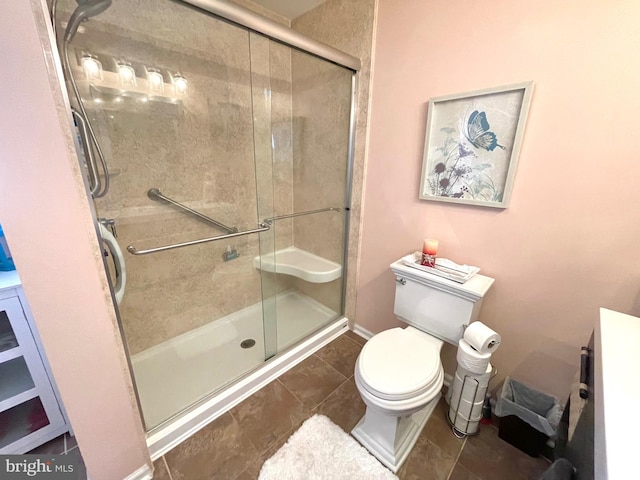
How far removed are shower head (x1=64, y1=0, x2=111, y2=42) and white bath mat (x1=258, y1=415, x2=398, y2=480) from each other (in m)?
2.06

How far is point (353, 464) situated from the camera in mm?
1182

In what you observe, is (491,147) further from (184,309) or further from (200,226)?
(184,309)

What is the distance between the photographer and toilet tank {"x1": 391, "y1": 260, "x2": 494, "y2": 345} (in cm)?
125

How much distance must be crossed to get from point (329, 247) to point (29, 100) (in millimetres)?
1746

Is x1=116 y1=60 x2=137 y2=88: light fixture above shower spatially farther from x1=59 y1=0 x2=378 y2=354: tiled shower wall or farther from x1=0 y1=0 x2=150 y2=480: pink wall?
x1=0 y1=0 x2=150 y2=480: pink wall

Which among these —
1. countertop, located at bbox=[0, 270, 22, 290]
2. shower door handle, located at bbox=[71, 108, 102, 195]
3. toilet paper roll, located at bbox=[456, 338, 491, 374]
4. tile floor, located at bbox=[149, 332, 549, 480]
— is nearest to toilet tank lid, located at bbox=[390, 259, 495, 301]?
toilet paper roll, located at bbox=[456, 338, 491, 374]

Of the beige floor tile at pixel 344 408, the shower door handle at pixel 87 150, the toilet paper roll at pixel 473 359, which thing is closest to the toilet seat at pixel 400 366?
the toilet paper roll at pixel 473 359

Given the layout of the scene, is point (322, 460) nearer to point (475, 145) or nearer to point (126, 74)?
point (475, 145)

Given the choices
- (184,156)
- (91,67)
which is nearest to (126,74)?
(91,67)

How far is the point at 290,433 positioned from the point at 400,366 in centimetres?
67

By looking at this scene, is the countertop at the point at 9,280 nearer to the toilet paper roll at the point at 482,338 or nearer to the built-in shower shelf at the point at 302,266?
the built-in shower shelf at the point at 302,266

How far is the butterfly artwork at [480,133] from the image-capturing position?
1.21 metres

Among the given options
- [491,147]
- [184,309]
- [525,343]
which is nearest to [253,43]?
[491,147]

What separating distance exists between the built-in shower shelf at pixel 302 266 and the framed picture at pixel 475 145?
36.9 inches
